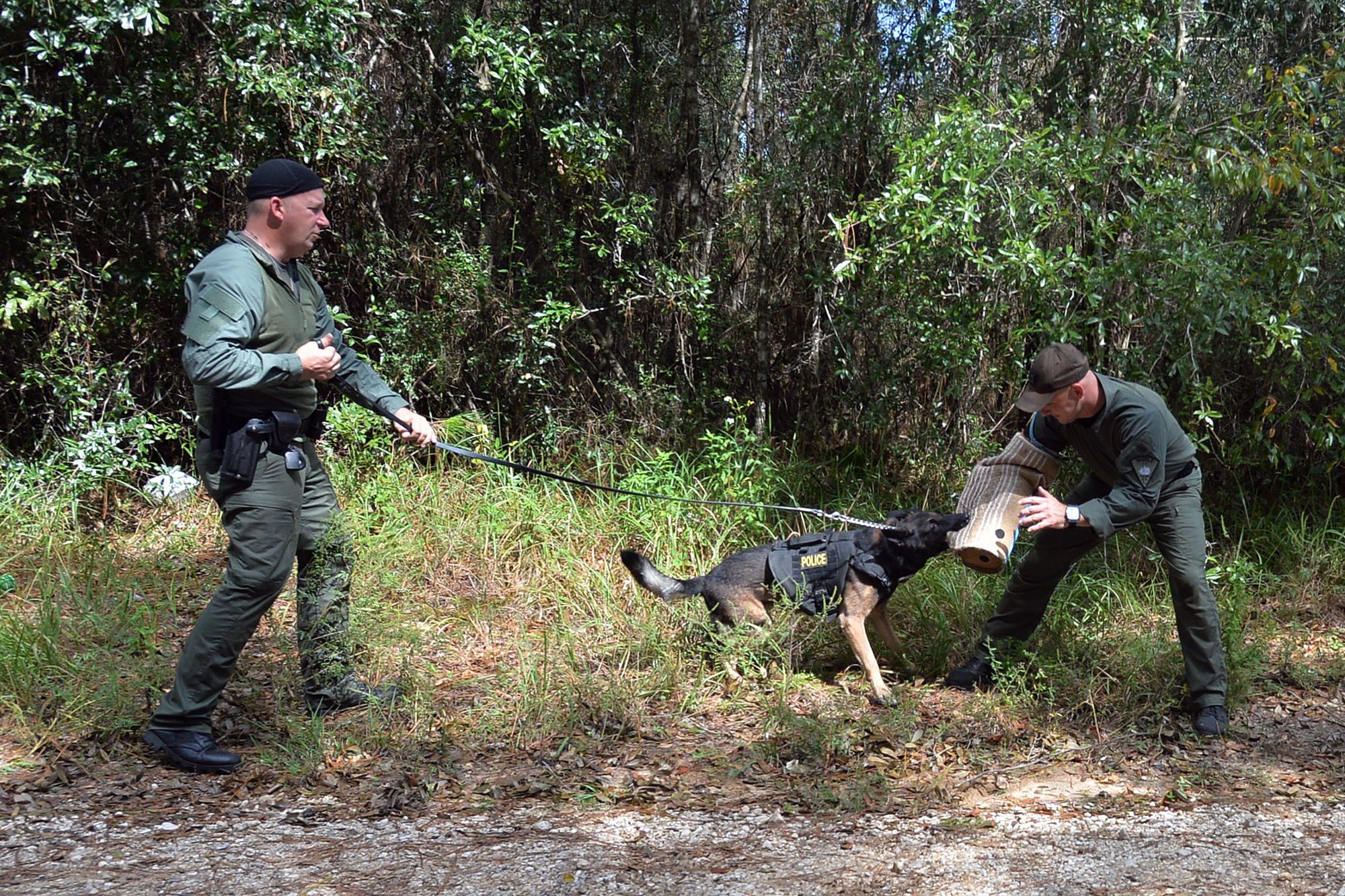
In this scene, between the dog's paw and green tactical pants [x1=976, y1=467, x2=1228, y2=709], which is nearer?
green tactical pants [x1=976, y1=467, x2=1228, y2=709]

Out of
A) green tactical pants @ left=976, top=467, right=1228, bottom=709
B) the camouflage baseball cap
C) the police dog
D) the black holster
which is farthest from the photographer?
the police dog

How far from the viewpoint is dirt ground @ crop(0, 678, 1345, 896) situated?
3.21 m

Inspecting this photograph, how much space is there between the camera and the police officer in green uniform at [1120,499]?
167 inches

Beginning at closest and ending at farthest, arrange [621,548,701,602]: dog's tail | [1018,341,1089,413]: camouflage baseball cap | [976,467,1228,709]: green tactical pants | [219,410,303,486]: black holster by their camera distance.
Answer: [219,410,303,486]: black holster → [1018,341,1089,413]: camouflage baseball cap → [976,467,1228,709]: green tactical pants → [621,548,701,602]: dog's tail

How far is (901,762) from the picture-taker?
4172 millimetres

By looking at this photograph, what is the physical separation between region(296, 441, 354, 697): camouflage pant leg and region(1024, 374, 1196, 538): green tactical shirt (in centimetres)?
318

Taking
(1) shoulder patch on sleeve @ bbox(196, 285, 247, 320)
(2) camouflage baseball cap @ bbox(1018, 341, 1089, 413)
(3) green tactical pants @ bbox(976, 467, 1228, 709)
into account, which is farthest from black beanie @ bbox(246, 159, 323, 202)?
(3) green tactical pants @ bbox(976, 467, 1228, 709)

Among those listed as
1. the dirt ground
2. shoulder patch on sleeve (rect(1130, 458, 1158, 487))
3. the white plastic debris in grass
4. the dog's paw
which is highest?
shoulder patch on sleeve (rect(1130, 458, 1158, 487))

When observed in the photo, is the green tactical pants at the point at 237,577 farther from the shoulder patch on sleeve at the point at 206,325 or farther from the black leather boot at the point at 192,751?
the shoulder patch on sleeve at the point at 206,325

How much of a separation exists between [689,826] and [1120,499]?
87.5 inches

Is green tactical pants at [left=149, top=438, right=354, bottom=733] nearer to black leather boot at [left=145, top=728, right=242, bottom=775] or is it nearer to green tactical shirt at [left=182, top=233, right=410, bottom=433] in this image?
black leather boot at [left=145, top=728, right=242, bottom=775]

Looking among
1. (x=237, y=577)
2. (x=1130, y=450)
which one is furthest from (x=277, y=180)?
(x=1130, y=450)

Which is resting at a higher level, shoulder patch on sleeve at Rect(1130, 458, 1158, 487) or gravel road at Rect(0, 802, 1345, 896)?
shoulder patch on sleeve at Rect(1130, 458, 1158, 487)

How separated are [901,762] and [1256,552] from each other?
3.41 metres
